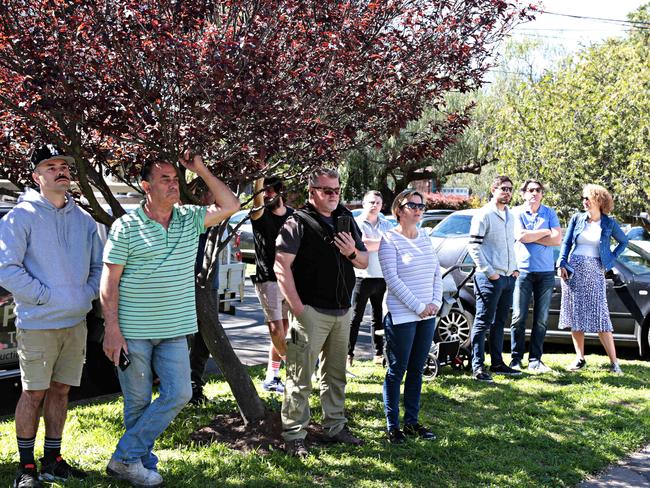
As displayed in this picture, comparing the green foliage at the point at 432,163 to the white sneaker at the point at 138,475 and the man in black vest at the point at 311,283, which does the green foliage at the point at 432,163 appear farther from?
the white sneaker at the point at 138,475

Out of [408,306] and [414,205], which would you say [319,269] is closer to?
[408,306]

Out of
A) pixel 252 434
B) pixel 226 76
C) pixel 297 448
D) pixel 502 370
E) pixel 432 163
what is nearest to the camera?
pixel 226 76

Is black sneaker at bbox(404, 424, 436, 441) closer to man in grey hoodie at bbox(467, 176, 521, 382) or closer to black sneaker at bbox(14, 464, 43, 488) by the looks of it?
man in grey hoodie at bbox(467, 176, 521, 382)

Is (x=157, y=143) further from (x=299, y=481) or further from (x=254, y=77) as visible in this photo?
(x=299, y=481)

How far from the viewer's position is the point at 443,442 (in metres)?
5.73

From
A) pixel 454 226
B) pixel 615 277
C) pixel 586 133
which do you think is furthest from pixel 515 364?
pixel 586 133

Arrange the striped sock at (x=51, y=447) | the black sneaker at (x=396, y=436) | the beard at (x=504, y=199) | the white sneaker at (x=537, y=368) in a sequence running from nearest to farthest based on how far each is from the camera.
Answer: the striped sock at (x=51, y=447), the black sneaker at (x=396, y=436), the beard at (x=504, y=199), the white sneaker at (x=537, y=368)

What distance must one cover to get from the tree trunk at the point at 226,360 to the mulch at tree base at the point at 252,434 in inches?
3.5

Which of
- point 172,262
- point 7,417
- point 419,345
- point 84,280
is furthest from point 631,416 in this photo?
point 7,417

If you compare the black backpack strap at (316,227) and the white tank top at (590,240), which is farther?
the white tank top at (590,240)

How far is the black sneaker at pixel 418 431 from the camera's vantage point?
5844 millimetres

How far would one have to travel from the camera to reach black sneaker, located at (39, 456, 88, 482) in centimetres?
466

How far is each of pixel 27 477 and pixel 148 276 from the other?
1368 millimetres

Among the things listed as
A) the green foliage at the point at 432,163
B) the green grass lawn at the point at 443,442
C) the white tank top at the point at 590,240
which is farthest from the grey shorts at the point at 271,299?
the green foliage at the point at 432,163
